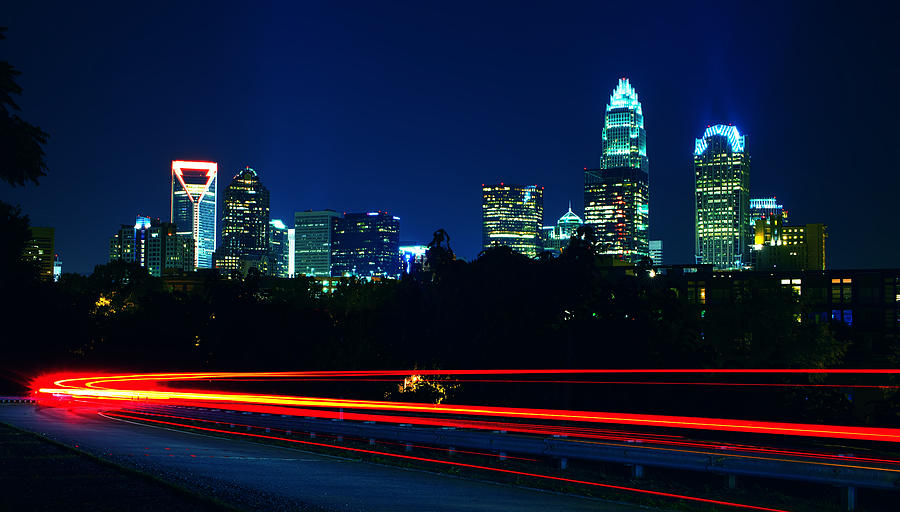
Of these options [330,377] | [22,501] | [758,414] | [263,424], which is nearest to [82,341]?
[330,377]

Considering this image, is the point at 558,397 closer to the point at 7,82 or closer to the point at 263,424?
the point at 263,424

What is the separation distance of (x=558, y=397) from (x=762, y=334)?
164 ft

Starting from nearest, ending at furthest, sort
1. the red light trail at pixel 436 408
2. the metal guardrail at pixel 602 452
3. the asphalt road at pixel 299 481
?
the asphalt road at pixel 299 481, the metal guardrail at pixel 602 452, the red light trail at pixel 436 408

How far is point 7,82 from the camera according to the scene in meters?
9.98

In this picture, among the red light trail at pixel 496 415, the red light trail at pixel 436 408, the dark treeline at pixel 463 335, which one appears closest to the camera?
the red light trail at pixel 496 415

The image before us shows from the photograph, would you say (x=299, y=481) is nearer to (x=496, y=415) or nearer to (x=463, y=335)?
(x=496, y=415)

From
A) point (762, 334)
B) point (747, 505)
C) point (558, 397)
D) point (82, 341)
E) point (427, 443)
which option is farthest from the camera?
point (762, 334)

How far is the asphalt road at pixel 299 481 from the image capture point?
44.2 ft

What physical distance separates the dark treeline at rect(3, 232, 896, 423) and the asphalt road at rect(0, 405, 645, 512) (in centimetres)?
809

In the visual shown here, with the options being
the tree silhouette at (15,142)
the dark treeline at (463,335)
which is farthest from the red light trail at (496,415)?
the tree silhouette at (15,142)

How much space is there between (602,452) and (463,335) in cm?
2439

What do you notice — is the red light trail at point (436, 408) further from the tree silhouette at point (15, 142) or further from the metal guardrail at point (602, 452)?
the tree silhouette at point (15, 142)

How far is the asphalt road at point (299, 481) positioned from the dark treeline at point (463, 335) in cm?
809

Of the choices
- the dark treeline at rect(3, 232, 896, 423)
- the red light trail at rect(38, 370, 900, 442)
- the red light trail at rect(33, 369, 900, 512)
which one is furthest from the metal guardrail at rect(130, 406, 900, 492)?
the dark treeline at rect(3, 232, 896, 423)
